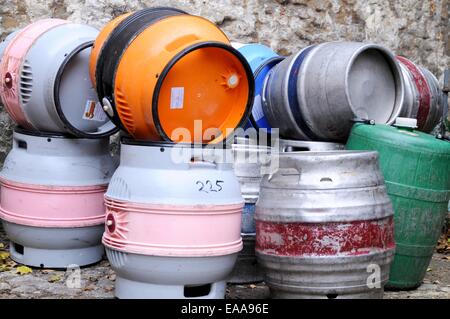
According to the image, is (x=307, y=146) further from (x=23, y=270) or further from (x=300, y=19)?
(x=300, y=19)

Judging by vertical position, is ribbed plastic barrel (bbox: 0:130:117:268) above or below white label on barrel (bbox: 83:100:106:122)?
below

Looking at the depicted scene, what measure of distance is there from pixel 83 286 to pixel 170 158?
0.90 m

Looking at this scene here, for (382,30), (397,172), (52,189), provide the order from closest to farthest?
(397,172), (52,189), (382,30)

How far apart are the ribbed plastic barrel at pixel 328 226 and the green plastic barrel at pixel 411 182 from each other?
0.31 meters

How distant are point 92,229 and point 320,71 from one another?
1.42 metres

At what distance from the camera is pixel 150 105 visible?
2943 mm

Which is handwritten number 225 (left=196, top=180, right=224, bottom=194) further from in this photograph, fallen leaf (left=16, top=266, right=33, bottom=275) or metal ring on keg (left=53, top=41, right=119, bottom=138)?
fallen leaf (left=16, top=266, right=33, bottom=275)

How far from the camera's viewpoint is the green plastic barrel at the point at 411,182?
333 centimetres

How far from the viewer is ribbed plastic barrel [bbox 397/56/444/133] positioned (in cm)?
404

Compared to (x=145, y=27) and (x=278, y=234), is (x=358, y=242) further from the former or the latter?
(x=145, y=27)

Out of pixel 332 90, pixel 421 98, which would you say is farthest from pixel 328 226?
pixel 421 98

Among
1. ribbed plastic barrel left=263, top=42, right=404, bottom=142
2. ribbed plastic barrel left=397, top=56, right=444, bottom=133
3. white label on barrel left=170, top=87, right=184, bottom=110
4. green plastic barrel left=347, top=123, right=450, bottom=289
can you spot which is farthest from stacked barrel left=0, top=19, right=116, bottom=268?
ribbed plastic barrel left=397, top=56, right=444, bottom=133
